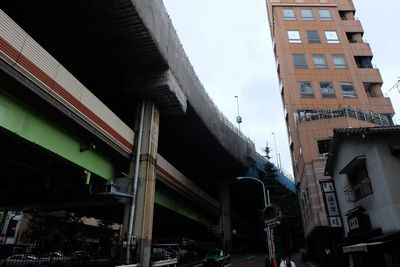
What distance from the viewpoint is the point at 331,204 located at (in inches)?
822

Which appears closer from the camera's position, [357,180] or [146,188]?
[357,180]

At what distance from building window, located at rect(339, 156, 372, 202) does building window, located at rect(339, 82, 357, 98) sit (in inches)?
933

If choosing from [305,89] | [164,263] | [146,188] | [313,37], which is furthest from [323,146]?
[313,37]

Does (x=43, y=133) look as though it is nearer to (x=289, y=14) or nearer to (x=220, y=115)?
(x=220, y=115)

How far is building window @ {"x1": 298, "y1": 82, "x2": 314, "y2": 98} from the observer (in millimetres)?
38188

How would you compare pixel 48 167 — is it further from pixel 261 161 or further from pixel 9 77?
pixel 261 161

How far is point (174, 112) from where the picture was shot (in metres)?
26.6

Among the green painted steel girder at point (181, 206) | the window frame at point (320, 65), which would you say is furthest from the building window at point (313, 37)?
the green painted steel girder at point (181, 206)

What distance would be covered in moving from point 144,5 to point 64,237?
3929 centimetres

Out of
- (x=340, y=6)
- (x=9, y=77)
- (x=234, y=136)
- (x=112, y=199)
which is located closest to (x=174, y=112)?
(x=112, y=199)

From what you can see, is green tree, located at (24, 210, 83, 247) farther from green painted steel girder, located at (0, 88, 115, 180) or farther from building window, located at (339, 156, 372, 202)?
building window, located at (339, 156, 372, 202)

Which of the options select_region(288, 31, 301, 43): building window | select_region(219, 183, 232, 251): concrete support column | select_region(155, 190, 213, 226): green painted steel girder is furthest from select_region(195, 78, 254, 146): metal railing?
select_region(288, 31, 301, 43): building window

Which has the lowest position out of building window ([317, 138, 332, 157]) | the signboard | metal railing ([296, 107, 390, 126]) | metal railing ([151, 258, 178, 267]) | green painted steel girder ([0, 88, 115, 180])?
metal railing ([151, 258, 178, 267])

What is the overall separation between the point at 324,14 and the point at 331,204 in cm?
3710
